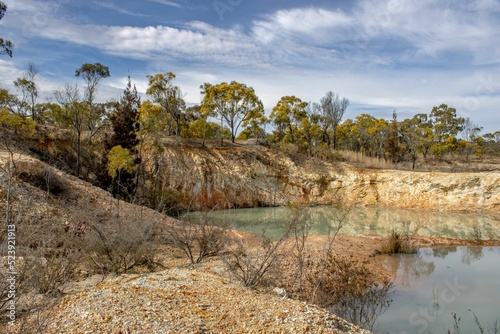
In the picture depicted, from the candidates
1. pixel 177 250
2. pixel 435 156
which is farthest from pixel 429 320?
pixel 435 156

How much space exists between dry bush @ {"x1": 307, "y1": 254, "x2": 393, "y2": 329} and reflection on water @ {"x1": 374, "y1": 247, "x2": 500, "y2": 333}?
1.42ft

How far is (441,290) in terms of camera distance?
31.9 feet

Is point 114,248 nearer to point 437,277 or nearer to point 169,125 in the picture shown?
point 437,277

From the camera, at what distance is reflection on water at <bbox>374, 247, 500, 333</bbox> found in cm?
752

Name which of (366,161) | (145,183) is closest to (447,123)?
(366,161)

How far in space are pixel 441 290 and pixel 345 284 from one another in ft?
8.49

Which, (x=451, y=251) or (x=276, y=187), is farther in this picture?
(x=276, y=187)

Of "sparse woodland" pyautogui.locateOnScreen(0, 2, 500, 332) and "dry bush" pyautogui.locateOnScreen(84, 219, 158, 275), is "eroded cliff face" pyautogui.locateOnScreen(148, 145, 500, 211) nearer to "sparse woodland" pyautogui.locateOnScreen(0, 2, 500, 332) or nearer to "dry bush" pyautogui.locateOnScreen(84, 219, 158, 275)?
"sparse woodland" pyautogui.locateOnScreen(0, 2, 500, 332)

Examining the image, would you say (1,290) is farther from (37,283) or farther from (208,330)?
(208,330)

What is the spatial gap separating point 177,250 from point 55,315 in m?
6.47

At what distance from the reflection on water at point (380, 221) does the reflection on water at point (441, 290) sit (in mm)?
3315

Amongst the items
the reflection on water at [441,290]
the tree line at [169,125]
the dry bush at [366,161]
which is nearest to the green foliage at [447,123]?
the tree line at [169,125]

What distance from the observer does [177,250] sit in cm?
1104

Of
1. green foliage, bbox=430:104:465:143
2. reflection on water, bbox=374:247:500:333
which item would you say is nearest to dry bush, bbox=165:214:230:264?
reflection on water, bbox=374:247:500:333
